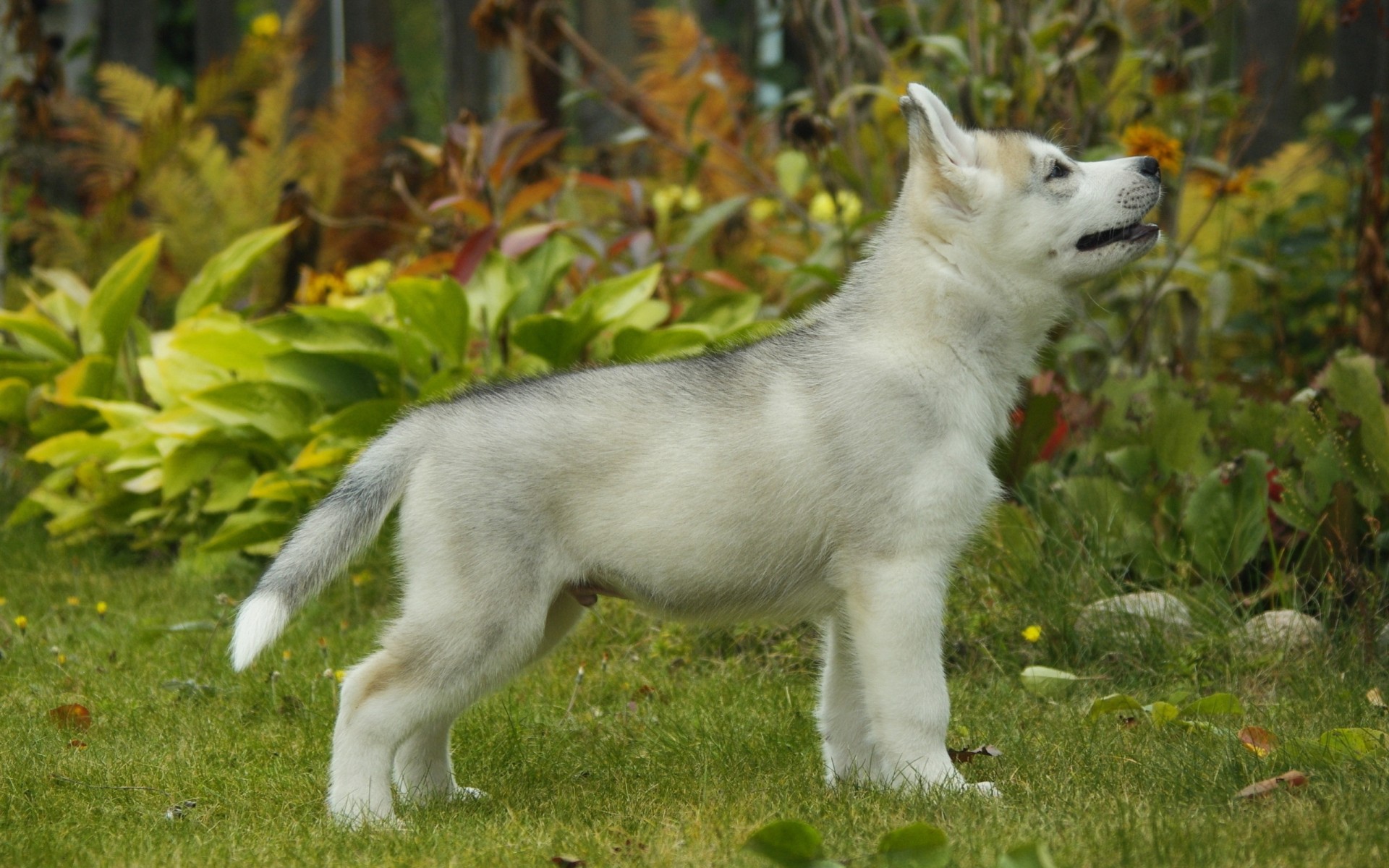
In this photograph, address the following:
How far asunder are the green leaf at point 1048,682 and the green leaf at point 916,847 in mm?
1746

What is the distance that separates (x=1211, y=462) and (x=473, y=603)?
315cm

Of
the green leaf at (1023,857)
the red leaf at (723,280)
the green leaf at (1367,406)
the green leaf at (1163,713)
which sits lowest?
the green leaf at (1163,713)

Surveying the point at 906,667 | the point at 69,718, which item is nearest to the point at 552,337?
the point at 69,718

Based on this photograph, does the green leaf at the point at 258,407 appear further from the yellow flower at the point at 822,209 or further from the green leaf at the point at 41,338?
the yellow flower at the point at 822,209

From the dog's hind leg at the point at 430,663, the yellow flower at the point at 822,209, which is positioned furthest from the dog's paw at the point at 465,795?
the yellow flower at the point at 822,209

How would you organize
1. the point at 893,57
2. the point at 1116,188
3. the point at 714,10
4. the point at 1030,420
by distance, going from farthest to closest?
the point at 714,10
the point at 893,57
the point at 1030,420
the point at 1116,188

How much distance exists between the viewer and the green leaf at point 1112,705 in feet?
13.1

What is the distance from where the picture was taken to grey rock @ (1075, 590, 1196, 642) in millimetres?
4625

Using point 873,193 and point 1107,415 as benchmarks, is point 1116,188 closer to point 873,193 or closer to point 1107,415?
point 1107,415

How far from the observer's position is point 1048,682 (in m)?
4.50

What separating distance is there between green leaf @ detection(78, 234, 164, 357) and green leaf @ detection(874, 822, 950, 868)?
516 cm

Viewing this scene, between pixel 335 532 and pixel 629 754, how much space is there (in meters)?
1.11

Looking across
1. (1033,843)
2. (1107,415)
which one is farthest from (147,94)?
(1033,843)

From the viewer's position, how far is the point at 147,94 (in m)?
10.6
